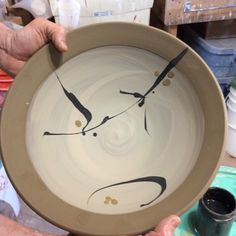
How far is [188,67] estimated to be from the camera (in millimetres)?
643

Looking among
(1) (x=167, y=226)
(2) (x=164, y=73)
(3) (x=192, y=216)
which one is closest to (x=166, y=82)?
(2) (x=164, y=73)

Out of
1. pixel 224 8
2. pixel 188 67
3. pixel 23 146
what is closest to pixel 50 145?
pixel 23 146

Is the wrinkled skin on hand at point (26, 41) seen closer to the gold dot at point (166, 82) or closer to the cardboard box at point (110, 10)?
the gold dot at point (166, 82)

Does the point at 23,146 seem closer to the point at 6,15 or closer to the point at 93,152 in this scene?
the point at 93,152

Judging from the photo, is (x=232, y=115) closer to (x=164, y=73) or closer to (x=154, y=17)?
(x=154, y=17)

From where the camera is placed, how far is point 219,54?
1.44m

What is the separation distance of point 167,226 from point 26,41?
1.67ft

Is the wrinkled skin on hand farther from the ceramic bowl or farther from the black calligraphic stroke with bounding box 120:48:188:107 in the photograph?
the ceramic bowl

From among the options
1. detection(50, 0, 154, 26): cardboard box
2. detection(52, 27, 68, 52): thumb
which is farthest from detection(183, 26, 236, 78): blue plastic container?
detection(52, 27, 68, 52): thumb

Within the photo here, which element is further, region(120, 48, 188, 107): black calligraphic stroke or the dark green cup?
the dark green cup

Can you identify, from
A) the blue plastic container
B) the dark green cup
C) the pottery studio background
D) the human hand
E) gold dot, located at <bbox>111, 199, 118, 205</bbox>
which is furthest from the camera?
the blue plastic container

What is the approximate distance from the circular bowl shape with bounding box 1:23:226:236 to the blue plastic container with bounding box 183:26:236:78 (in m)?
0.81

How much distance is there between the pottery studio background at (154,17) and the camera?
48.9 inches

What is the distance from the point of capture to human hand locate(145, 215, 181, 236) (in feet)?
1.85
